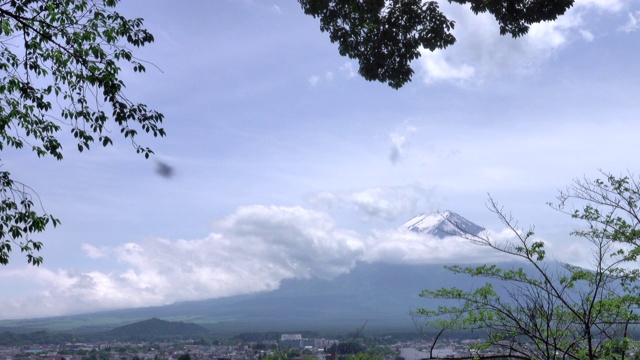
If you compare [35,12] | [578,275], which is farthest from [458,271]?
[35,12]

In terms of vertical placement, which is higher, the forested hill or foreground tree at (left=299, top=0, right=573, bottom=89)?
foreground tree at (left=299, top=0, right=573, bottom=89)

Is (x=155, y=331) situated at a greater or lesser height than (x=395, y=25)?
lesser

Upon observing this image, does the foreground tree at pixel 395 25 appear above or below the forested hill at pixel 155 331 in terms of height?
above

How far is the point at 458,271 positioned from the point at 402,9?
3736mm

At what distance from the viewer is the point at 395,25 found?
746 cm

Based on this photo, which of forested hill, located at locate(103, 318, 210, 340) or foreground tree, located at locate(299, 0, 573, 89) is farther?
forested hill, located at locate(103, 318, 210, 340)

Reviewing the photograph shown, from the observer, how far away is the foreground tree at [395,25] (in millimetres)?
7289

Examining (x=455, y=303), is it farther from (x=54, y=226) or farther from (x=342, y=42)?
(x=54, y=226)

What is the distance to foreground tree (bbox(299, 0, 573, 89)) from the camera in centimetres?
729

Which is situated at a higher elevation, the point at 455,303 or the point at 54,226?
the point at 54,226

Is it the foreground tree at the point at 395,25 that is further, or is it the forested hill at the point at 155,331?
the forested hill at the point at 155,331

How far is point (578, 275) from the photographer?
18.7ft

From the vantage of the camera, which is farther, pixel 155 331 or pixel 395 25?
pixel 155 331

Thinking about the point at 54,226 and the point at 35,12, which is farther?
the point at 54,226
